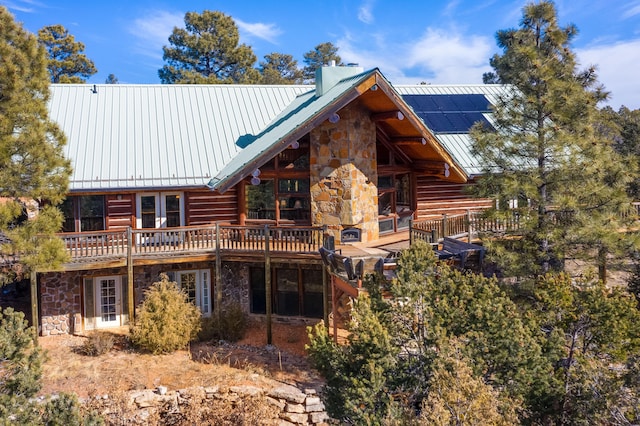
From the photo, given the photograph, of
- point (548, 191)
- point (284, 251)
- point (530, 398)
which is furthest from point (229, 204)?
point (530, 398)

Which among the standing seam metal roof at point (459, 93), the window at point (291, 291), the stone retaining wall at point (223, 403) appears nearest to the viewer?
the stone retaining wall at point (223, 403)

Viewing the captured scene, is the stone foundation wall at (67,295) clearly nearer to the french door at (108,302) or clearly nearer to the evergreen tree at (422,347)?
the french door at (108,302)

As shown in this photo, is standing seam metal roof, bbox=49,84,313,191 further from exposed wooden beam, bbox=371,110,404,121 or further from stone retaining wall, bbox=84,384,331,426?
stone retaining wall, bbox=84,384,331,426

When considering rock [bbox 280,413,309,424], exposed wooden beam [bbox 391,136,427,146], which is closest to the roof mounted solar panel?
exposed wooden beam [bbox 391,136,427,146]

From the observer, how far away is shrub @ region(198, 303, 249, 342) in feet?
58.4

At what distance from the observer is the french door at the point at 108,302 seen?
63.1 ft

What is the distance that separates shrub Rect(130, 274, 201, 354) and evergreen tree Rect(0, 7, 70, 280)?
11.6 feet

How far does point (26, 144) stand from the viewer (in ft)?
43.1

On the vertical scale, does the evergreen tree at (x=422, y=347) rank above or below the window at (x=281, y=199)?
below

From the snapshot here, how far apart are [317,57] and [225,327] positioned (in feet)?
174

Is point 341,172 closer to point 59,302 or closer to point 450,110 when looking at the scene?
point 450,110

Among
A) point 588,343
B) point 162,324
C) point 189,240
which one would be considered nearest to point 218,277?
point 189,240

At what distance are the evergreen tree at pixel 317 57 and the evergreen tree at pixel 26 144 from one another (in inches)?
2045

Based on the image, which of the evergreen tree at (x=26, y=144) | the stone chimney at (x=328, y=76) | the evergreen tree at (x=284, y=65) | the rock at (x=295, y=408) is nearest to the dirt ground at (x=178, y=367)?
the rock at (x=295, y=408)
